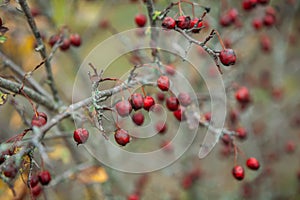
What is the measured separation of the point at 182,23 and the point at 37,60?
2084 mm

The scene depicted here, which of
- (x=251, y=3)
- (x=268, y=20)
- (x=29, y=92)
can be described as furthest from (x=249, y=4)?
(x=29, y=92)

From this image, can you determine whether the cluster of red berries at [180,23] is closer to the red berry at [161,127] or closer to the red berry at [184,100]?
the red berry at [184,100]

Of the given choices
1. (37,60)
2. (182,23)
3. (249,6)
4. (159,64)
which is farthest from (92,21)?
(182,23)

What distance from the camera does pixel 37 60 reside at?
3549 millimetres

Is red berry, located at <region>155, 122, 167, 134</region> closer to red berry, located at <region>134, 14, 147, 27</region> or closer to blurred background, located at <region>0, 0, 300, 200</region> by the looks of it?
blurred background, located at <region>0, 0, 300, 200</region>

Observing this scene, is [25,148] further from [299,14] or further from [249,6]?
[299,14]

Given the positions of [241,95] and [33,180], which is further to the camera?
[241,95]

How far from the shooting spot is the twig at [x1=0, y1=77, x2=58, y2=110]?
1.76m

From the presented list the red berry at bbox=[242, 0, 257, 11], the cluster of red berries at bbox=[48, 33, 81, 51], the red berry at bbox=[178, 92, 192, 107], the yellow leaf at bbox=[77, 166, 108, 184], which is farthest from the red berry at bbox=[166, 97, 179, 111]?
the yellow leaf at bbox=[77, 166, 108, 184]

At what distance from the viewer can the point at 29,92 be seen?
1.94m

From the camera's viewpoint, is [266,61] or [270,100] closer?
[270,100]

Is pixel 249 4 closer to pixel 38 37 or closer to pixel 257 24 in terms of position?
pixel 257 24

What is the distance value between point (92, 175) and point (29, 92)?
1091 mm

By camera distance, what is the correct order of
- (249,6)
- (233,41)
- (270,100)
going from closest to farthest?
(249,6) → (233,41) → (270,100)
